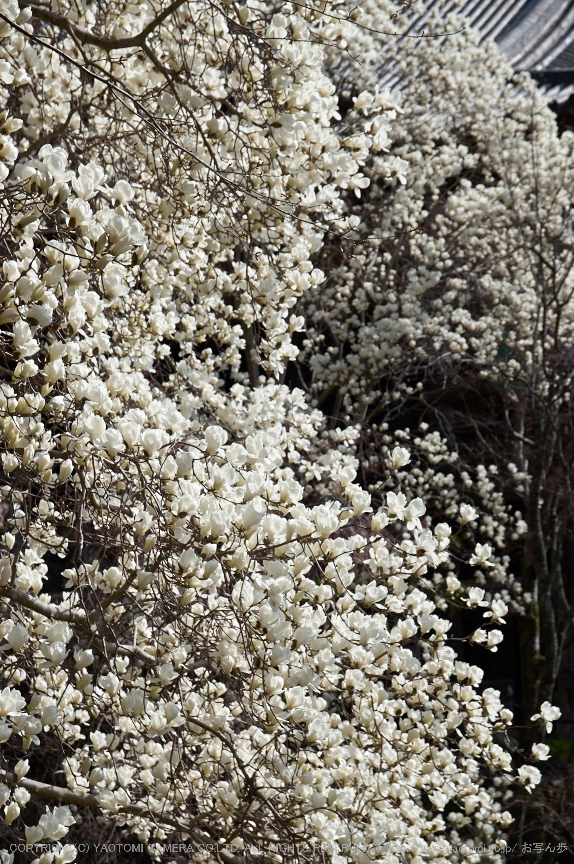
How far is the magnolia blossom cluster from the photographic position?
7.07 ft

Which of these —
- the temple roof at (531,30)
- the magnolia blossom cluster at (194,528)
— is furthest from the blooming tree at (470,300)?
the magnolia blossom cluster at (194,528)

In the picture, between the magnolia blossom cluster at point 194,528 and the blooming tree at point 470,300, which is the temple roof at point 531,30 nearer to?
the blooming tree at point 470,300

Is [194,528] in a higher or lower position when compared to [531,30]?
lower

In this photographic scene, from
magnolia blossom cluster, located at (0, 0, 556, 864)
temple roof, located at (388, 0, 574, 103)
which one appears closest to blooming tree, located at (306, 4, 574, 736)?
temple roof, located at (388, 0, 574, 103)

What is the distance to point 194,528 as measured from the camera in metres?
2.19

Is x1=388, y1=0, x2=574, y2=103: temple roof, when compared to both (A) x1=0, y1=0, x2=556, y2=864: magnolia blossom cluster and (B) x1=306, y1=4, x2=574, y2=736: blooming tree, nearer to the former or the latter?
(B) x1=306, y1=4, x2=574, y2=736: blooming tree

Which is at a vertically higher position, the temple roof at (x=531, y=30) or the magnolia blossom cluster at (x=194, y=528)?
the temple roof at (x=531, y=30)

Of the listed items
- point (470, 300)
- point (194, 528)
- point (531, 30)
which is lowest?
point (194, 528)

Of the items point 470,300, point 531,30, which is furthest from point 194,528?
point 531,30

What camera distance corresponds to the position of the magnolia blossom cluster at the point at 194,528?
2154mm

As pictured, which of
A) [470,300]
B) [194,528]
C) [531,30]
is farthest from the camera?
[531,30]

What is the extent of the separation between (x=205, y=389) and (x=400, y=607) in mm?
2019

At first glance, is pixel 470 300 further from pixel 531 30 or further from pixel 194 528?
pixel 194 528

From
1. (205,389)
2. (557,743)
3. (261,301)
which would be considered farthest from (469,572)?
(261,301)
